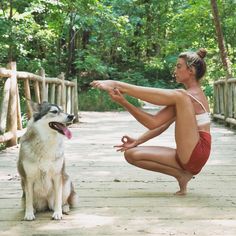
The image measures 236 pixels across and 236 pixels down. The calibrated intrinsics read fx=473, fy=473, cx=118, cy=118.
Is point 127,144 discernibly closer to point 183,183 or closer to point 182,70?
point 183,183

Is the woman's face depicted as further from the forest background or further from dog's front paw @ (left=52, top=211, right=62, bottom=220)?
the forest background

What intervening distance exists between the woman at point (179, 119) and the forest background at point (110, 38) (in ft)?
26.0

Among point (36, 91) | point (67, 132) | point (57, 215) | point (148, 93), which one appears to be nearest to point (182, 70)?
point (148, 93)

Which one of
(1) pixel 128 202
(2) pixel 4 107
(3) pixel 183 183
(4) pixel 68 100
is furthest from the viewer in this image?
(4) pixel 68 100

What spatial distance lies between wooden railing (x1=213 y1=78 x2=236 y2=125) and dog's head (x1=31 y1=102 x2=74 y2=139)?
7223 mm

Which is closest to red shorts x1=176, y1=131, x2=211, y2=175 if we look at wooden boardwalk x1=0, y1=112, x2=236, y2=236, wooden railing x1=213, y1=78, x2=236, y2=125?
wooden boardwalk x1=0, y1=112, x2=236, y2=236

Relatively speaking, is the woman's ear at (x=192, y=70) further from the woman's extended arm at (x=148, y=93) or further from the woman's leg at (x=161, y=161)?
the woman's leg at (x=161, y=161)

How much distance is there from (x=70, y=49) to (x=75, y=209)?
54.9ft

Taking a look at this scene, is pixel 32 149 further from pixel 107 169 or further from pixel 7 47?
pixel 7 47

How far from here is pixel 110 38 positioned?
21.6 metres

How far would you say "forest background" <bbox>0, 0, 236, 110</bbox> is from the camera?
14.4 m

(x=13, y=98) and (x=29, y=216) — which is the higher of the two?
(x=13, y=98)

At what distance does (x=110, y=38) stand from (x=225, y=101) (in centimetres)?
1121

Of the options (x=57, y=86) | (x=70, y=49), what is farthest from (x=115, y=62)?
(x=57, y=86)
